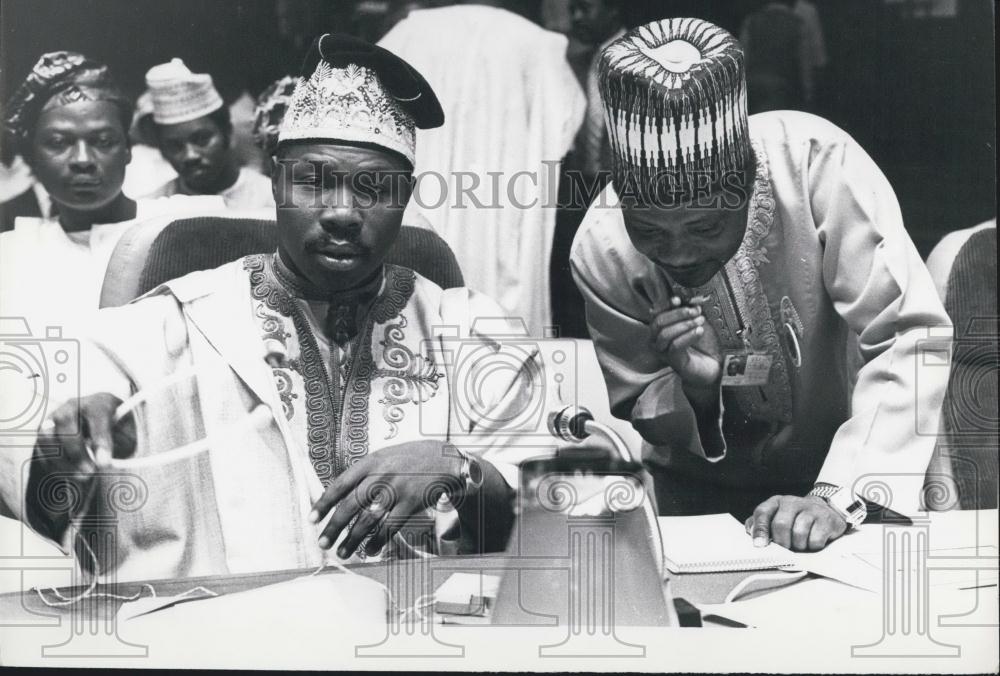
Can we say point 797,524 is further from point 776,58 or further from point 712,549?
point 776,58

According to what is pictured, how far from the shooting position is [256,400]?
3.85m

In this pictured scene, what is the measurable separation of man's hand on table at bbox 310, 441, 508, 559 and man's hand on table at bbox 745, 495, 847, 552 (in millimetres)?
1009

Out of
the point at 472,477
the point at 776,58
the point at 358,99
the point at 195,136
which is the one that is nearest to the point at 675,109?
the point at 776,58

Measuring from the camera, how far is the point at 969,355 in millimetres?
3902

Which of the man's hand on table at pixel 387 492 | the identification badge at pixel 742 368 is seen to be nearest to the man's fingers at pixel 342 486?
the man's hand on table at pixel 387 492

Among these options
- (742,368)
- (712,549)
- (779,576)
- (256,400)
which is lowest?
(779,576)

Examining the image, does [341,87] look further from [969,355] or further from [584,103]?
[969,355]

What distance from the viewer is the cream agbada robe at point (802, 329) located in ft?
12.7

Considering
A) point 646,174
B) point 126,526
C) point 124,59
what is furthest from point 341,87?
point 126,526

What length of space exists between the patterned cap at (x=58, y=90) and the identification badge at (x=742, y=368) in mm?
2540

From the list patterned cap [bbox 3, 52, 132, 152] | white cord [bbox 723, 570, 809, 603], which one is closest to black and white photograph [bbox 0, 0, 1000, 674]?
white cord [bbox 723, 570, 809, 603]

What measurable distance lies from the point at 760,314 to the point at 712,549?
36.2 inches

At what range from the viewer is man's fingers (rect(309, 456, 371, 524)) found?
3.83 meters

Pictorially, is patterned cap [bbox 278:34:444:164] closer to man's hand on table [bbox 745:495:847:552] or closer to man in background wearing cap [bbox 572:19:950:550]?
man in background wearing cap [bbox 572:19:950:550]
